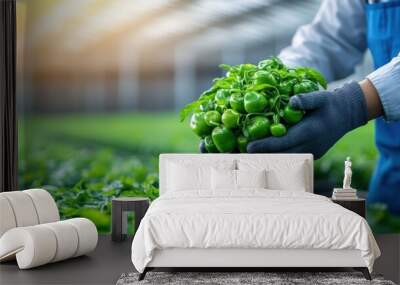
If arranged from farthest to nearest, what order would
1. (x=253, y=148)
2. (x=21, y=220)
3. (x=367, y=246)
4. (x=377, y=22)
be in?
(x=377, y=22) < (x=253, y=148) < (x=21, y=220) < (x=367, y=246)

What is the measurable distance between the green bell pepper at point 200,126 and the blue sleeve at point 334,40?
1018 millimetres

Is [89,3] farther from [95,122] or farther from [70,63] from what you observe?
[95,122]

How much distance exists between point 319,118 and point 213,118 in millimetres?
899

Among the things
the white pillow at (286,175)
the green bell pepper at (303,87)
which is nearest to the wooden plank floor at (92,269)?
the white pillow at (286,175)

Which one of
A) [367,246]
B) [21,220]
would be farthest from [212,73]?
[367,246]

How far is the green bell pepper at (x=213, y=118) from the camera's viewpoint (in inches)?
237

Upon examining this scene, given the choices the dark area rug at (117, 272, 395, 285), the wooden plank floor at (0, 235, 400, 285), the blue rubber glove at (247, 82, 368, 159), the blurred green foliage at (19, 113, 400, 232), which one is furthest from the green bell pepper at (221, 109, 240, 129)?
the dark area rug at (117, 272, 395, 285)

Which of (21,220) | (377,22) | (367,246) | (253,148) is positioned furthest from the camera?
(377,22)

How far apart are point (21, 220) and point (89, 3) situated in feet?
8.50

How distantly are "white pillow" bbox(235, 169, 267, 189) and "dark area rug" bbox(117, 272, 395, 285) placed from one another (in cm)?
114

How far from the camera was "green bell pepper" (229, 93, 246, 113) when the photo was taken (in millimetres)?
5934

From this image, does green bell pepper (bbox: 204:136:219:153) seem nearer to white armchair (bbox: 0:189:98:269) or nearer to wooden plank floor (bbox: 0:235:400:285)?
wooden plank floor (bbox: 0:235:400:285)

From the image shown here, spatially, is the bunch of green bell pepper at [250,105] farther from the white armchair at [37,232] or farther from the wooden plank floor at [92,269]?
the white armchair at [37,232]

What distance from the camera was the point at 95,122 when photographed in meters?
6.79
